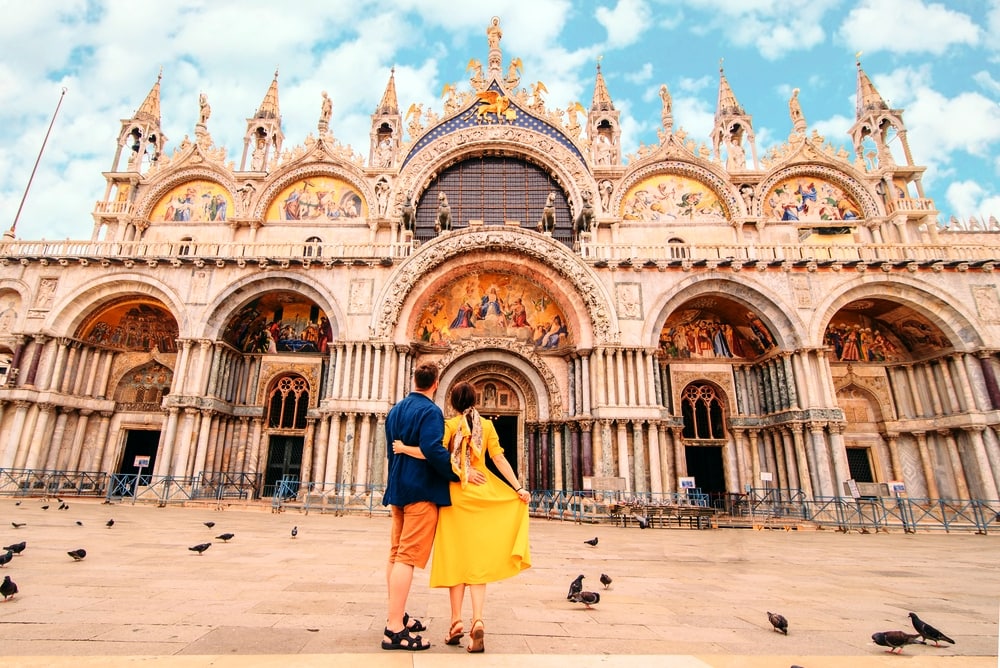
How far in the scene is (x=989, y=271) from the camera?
19547 mm

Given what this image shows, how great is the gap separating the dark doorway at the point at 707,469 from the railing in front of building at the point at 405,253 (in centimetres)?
763

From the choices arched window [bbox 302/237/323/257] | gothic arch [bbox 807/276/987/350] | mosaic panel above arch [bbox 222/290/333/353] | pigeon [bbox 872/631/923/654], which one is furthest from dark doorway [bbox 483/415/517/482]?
pigeon [bbox 872/631/923/654]

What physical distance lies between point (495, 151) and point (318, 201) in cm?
875

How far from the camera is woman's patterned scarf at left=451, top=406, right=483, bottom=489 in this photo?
3.80 metres

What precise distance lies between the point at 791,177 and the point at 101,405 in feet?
104

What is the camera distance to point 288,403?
2205cm

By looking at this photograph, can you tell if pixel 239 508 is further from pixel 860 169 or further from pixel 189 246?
pixel 860 169

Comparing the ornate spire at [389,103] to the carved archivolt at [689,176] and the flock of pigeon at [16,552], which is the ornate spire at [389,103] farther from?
the flock of pigeon at [16,552]

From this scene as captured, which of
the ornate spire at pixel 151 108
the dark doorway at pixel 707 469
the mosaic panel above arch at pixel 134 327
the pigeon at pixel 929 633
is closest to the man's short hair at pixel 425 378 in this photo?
the pigeon at pixel 929 633

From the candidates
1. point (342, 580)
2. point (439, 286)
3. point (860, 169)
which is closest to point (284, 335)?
point (439, 286)

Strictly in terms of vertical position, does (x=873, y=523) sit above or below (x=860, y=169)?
below

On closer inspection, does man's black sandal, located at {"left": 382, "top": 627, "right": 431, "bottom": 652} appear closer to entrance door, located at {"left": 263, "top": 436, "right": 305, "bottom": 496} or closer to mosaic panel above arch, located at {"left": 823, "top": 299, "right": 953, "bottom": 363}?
entrance door, located at {"left": 263, "top": 436, "right": 305, "bottom": 496}

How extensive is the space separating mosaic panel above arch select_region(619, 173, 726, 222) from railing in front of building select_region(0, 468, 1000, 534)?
40.0 ft

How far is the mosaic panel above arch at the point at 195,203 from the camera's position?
2403 centimetres
